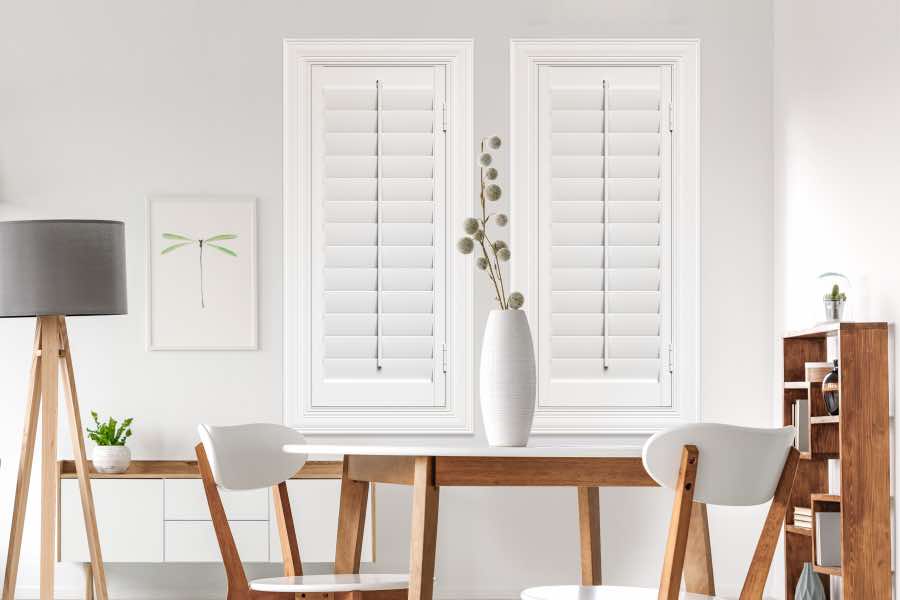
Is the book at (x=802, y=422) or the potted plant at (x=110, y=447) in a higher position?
the book at (x=802, y=422)

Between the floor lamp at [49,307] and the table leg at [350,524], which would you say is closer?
the table leg at [350,524]

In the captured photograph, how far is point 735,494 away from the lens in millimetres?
2471

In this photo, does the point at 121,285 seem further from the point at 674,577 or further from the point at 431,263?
the point at 674,577

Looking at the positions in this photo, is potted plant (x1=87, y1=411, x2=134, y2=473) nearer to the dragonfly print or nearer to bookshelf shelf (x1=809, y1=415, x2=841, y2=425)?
the dragonfly print

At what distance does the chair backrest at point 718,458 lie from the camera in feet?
7.97

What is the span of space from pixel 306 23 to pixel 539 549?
253 cm

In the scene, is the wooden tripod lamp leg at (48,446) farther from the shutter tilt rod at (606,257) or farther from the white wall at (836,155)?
the white wall at (836,155)

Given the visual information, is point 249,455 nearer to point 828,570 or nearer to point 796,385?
point 828,570

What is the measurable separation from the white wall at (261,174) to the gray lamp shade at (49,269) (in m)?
0.84

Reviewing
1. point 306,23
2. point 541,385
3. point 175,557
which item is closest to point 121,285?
point 175,557

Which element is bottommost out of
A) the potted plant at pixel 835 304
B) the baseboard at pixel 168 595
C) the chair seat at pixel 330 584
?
the baseboard at pixel 168 595

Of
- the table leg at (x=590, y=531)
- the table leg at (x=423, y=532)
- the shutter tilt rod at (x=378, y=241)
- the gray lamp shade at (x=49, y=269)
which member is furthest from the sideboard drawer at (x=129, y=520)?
the table leg at (x=423, y=532)

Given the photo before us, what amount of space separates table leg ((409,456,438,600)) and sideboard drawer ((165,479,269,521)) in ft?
6.38

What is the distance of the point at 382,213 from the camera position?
4844 mm
